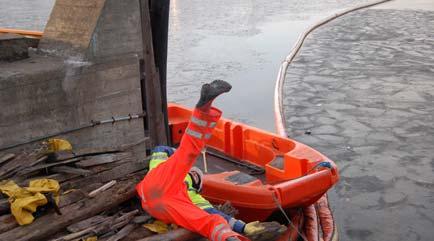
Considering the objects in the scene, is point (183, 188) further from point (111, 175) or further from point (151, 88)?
point (151, 88)

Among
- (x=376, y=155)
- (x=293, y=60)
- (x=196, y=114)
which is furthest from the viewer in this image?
(x=293, y=60)

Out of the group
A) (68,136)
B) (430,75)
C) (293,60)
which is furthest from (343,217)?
(293,60)

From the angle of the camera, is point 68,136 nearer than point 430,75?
Yes

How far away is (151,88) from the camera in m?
6.58

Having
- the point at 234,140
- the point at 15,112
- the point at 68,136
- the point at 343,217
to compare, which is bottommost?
the point at 343,217

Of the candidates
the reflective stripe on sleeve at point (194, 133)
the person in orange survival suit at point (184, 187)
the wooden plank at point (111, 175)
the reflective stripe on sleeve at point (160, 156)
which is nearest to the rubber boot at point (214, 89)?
the person in orange survival suit at point (184, 187)

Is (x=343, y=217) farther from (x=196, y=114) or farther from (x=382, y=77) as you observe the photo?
(x=382, y=77)

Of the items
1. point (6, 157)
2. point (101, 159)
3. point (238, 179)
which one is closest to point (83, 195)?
point (101, 159)

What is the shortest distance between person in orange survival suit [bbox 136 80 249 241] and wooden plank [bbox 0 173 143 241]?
1.21ft

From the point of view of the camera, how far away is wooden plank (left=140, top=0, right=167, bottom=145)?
6.31m

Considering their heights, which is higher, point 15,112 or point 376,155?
point 15,112

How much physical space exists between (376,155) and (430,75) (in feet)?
20.8

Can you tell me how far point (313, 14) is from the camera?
2702cm

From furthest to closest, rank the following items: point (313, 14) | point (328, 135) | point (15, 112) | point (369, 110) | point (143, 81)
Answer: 1. point (313, 14)
2. point (369, 110)
3. point (328, 135)
4. point (143, 81)
5. point (15, 112)
